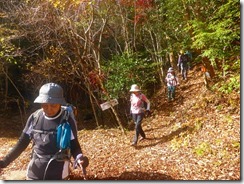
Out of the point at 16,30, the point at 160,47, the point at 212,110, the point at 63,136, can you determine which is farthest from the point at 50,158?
the point at 160,47

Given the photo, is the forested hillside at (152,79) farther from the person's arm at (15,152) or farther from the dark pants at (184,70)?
the person's arm at (15,152)

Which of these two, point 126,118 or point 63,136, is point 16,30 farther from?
point 63,136

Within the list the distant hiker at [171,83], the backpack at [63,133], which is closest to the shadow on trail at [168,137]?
the distant hiker at [171,83]

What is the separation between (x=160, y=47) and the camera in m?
11.6

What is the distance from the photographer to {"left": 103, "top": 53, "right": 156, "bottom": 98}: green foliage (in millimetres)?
9570

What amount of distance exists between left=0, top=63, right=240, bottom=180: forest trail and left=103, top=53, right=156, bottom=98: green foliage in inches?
59.3

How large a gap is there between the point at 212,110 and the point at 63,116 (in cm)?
485

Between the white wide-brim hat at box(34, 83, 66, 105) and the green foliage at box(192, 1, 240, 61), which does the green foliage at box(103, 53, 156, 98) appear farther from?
the white wide-brim hat at box(34, 83, 66, 105)

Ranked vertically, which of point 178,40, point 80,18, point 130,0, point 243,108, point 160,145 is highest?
point 130,0

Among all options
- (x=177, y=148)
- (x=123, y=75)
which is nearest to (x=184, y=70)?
(x=123, y=75)

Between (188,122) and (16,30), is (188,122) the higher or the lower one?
the lower one

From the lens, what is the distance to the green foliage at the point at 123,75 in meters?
9.57

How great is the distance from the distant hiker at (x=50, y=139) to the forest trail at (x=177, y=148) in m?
1.94

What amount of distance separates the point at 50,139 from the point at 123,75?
6810 mm
